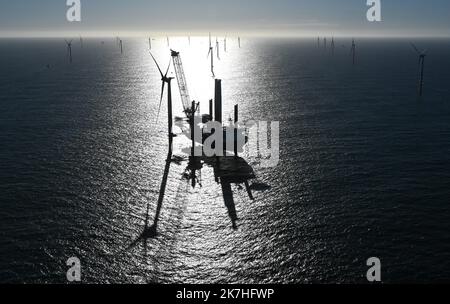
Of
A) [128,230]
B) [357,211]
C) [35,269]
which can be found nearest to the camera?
[35,269]

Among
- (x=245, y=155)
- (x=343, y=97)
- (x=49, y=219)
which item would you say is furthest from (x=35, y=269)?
(x=343, y=97)

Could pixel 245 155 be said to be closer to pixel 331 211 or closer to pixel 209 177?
pixel 209 177

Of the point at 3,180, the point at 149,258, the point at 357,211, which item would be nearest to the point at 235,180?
the point at 357,211

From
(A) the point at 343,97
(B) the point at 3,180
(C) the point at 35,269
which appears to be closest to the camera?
(C) the point at 35,269

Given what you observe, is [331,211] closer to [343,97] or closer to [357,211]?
[357,211]
